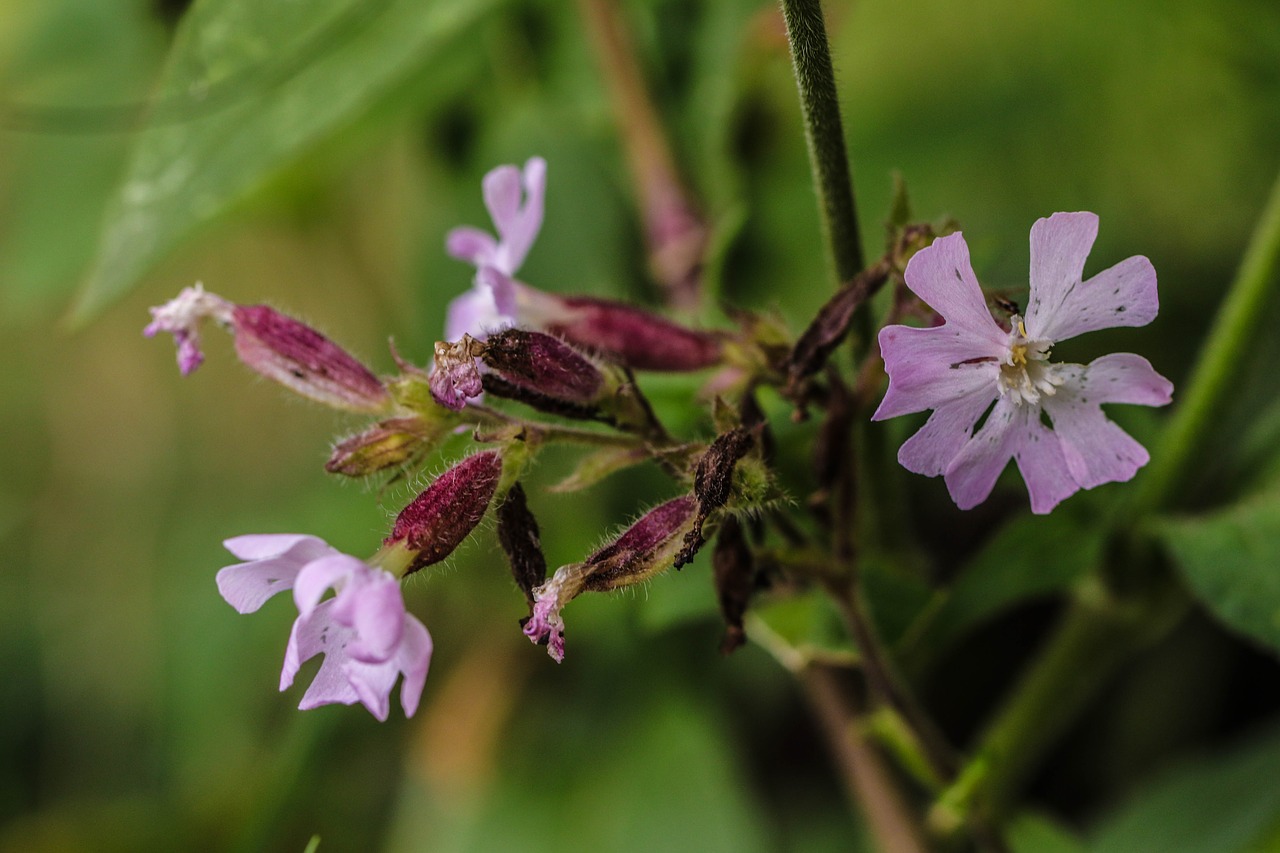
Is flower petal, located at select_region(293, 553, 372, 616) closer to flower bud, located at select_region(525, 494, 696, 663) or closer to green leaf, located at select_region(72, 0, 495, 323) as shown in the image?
flower bud, located at select_region(525, 494, 696, 663)

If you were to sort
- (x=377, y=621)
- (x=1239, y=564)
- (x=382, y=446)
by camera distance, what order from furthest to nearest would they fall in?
(x=1239, y=564) < (x=382, y=446) < (x=377, y=621)

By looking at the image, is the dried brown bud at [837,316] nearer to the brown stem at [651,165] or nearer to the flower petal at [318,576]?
the flower petal at [318,576]

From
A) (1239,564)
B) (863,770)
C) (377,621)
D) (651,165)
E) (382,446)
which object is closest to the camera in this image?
(377,621)

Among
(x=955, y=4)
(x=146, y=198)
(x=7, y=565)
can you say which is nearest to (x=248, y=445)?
(x=7, y=565)

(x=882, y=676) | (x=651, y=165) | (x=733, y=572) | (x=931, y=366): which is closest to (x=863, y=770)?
(x=882, y=676)

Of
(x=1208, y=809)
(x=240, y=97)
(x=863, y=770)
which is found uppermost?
(x=240, y=97)

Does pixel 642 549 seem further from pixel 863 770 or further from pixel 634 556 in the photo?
pixel 863 770

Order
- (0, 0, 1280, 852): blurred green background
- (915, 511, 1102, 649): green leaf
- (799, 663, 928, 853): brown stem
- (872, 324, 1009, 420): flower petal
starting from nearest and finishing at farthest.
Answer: (872, 324, 1009, 420): flower petal, (915, 511, 1102, 649): green leaf, (799, 663, 928, 853): brown stem, (0, 0, 1280, 852): blurred green background

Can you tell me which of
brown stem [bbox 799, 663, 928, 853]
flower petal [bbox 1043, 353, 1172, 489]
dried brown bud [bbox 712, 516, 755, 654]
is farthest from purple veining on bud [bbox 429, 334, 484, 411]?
brown stem [bbox 799, 663, 928, 853]
